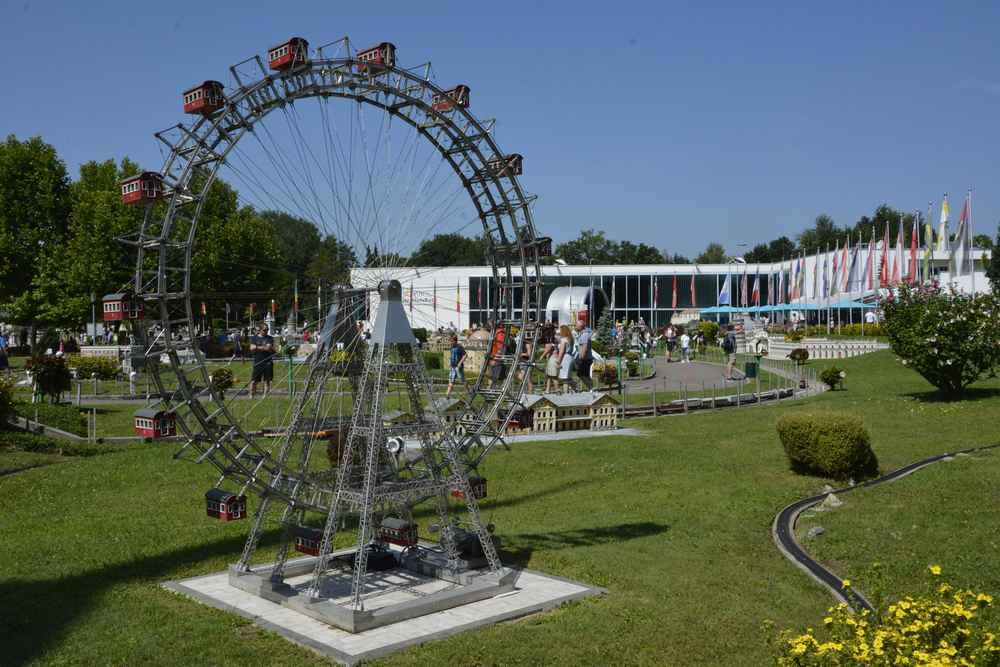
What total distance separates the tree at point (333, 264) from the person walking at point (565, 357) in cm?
1941

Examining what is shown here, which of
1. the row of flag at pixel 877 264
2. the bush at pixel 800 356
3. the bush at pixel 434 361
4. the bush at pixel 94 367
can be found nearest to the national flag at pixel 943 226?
the row of flag at pixel 877 264

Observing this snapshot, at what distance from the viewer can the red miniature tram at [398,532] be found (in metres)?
13.6

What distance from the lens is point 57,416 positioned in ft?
91.5

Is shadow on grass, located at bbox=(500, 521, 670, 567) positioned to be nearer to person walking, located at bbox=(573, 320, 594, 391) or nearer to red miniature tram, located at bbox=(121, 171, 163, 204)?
red miniature tram, located at bbox=(121, 171, 163, 204)

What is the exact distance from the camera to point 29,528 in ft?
55.7

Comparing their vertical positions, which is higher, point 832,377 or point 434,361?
point 832,377

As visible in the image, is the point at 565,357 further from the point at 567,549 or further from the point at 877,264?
the point at 877,264

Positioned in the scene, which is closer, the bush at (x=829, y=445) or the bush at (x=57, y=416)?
the bush at (x=829, y=445)

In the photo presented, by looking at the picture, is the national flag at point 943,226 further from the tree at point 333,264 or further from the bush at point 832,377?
the tree at point 333,264

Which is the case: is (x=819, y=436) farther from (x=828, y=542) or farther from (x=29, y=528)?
(x=29, y=528)

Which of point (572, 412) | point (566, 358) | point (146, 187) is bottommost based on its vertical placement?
point (572, 412)

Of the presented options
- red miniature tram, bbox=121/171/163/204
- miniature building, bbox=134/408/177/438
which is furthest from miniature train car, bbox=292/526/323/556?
red miniature tram, bbox=121/171/163/204

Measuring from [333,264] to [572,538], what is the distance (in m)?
6.20

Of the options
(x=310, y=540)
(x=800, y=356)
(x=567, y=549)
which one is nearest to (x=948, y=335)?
(x=800, y=356)
